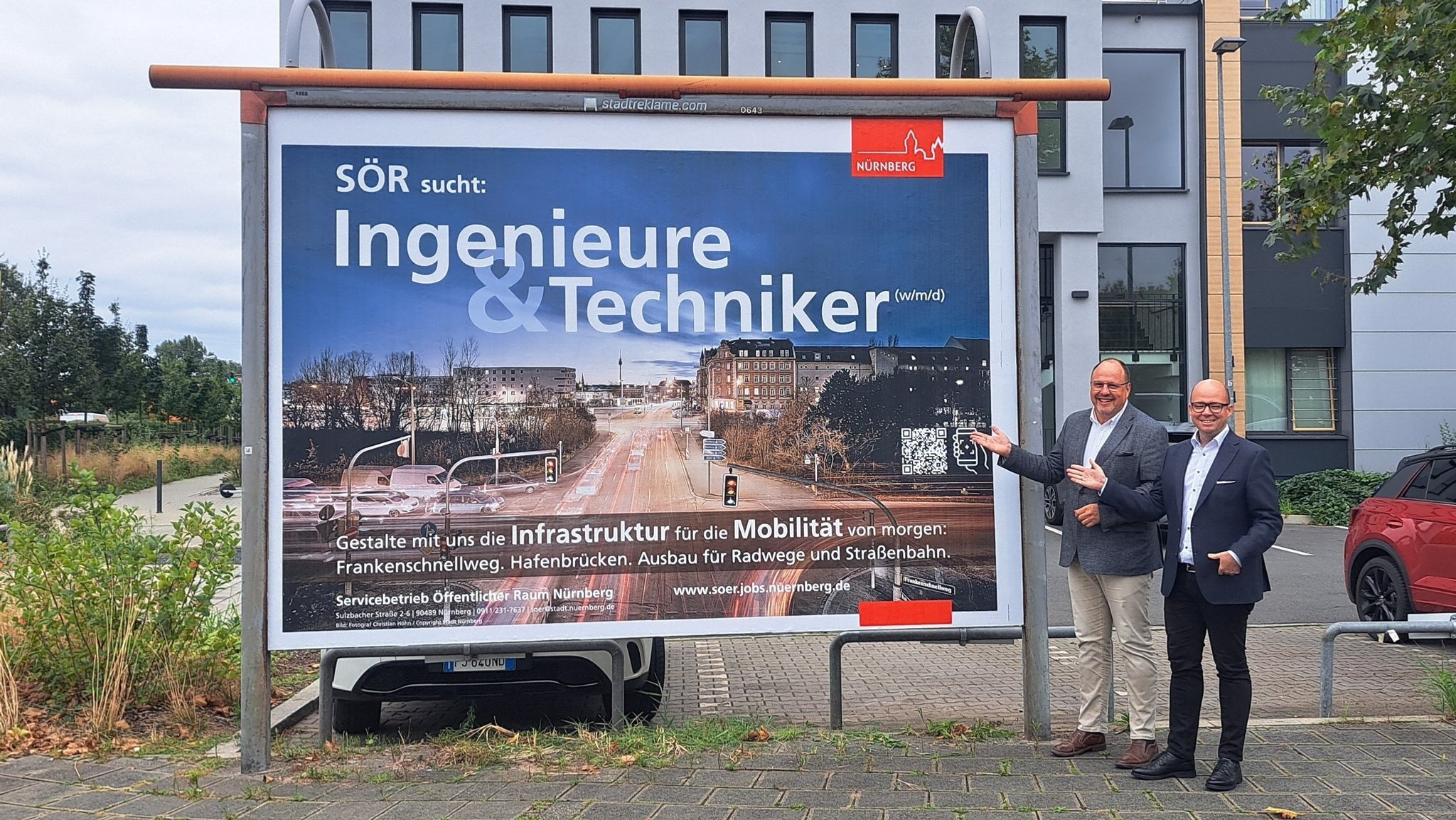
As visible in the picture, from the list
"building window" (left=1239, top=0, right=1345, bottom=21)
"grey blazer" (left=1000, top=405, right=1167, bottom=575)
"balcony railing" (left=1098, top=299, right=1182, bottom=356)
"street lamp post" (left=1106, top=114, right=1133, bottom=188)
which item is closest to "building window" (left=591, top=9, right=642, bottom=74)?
"street lamp post" (left=1106, top=114, right=1133, bottom=188)

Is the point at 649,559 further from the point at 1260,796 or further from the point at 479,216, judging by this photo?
the point at 1260,796

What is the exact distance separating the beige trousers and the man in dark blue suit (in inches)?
4.5

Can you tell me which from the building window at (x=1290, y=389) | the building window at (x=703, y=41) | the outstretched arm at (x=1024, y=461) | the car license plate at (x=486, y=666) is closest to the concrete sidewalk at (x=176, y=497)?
the building window at (x=703, y=41)

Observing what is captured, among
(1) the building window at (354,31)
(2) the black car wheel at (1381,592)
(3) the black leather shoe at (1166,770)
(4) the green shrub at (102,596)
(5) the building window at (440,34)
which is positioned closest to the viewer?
(3) the black leather shoe at (1166,770)

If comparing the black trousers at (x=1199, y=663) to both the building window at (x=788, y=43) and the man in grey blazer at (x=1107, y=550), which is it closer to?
the man in grey blazer at (x=1107, y=550)

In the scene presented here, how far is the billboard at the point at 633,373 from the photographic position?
17.4 feet

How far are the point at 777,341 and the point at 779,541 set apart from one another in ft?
3.32

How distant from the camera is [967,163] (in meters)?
5.68

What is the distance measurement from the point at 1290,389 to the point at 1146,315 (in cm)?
357

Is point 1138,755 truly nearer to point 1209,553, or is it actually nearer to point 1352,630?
point 1209,553

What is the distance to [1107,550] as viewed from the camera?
17.1 ft

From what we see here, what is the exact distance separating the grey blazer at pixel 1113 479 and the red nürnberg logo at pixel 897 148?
1.50m

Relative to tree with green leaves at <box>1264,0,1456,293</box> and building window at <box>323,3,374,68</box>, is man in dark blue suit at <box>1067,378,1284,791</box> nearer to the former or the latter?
tree with green leaves at <box>1264,0,1456,293</box>

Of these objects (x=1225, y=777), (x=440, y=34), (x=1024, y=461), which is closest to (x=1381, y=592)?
(x=1225, y=777)
